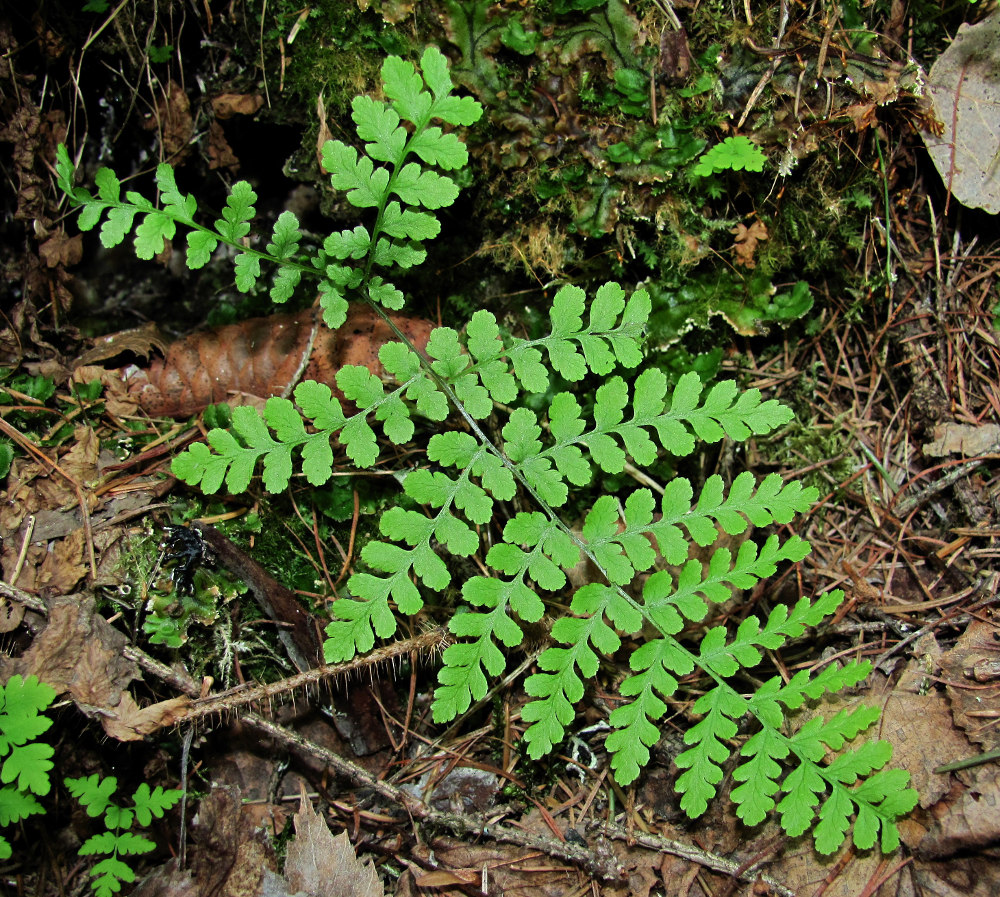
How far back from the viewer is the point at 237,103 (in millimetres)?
3422

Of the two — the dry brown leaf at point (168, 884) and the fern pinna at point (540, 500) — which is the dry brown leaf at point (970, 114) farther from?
the dry brown leaf at point (168, 884)

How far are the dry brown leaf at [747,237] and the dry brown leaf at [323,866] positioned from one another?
294 centimetres

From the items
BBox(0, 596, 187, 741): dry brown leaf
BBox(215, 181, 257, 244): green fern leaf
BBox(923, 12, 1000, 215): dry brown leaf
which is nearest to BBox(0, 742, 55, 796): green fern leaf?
BBox(0, 596, 187, 741): dry brown leaf

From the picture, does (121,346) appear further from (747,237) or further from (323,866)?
(747,237)

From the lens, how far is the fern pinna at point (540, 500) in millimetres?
2699

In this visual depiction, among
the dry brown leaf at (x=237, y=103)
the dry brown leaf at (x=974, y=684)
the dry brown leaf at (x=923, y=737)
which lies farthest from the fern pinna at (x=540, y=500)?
the dry brown leaf at (x=237, y=103)

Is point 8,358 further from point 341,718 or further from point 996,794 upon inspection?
point 996,794

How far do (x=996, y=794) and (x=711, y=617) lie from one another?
119cm

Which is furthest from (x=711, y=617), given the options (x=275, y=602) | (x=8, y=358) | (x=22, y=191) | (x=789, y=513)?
(x=22, y=191)

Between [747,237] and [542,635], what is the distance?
196 centimetres

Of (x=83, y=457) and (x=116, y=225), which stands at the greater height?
(x=116, y=225)

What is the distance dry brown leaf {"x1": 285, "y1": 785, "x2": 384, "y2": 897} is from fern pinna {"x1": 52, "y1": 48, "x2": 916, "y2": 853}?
0.78 meters

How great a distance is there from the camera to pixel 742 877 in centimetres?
283

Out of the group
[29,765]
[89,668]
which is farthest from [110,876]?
[89,668]
